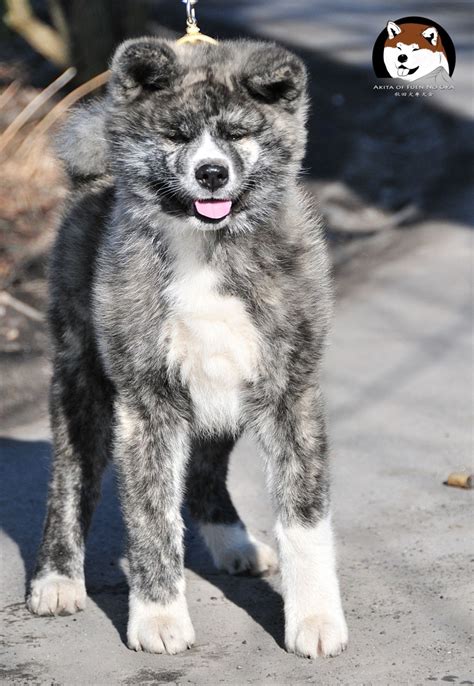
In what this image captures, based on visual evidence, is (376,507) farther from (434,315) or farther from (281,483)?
(434,315)

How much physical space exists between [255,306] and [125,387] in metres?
0.47

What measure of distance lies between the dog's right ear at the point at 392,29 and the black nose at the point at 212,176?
4293mm

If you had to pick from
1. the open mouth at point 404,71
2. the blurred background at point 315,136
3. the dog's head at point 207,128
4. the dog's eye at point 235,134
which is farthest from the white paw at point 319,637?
the open mouth at point 404,71

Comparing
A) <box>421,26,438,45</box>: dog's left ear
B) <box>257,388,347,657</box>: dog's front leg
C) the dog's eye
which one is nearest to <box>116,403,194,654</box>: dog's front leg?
<box>257,388,347,657</box>: dog's front leg

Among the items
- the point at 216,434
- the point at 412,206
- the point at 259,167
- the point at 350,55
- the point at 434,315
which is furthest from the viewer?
the point at 350,55

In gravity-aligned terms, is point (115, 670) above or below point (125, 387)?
below

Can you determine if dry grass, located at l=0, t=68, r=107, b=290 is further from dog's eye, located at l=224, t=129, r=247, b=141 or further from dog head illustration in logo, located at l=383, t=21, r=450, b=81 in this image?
dog's eye, located at l=224, t=129, r=247, b=141

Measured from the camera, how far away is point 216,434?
3914mm

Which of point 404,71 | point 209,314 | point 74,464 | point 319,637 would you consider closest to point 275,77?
point 209,314

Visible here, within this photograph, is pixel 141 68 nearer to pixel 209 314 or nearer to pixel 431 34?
pixel 209 314

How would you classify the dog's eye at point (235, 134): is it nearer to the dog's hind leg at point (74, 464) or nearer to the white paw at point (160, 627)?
the dog's hind leg at point (74, 464)

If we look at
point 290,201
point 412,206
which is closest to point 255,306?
point 290,201

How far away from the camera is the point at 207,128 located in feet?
11.5

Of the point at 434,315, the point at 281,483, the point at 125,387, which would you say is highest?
the point at 125,387
